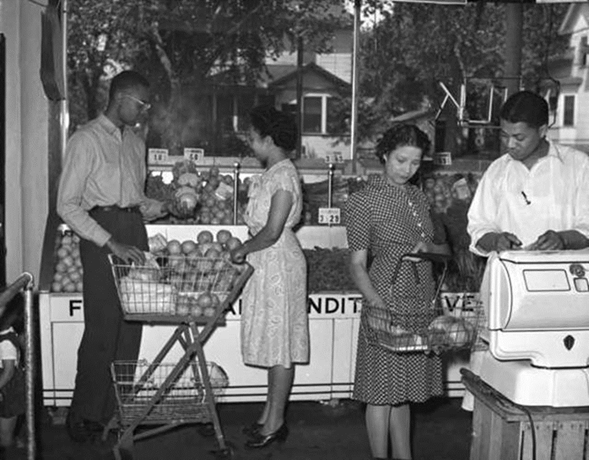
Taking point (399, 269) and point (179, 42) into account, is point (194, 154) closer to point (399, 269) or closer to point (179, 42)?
point (179, 42)

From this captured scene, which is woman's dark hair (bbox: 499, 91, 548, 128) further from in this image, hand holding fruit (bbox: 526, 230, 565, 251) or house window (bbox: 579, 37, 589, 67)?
house window (bbox: 579, 37, 589, 67)

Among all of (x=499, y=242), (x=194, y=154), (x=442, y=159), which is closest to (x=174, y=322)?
(x=499, y=242)

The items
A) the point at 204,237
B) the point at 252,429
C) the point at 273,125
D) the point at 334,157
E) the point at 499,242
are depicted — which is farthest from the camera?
the point at 334,157

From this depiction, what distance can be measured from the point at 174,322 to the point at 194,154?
104 inches

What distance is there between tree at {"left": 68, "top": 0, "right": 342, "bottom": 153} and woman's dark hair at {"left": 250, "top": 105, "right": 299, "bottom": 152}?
2293 mm

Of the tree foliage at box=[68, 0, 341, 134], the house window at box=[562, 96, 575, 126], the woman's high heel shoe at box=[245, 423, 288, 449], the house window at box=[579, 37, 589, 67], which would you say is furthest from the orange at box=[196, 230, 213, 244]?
the house window at box=[579, 37, 589, 67]

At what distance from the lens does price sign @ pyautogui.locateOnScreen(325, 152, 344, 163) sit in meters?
7.06

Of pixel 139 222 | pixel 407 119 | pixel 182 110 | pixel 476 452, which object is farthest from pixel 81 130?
pixel 407 119

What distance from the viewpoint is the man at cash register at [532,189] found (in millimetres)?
3688

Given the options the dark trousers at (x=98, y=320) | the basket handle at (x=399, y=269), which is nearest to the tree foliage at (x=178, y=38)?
the dark trousers at (x=98, y=320)

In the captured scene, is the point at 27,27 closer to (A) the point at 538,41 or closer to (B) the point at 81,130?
(B) the point at 81,130

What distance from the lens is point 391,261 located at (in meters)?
4.01

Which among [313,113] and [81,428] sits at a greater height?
[313,113]

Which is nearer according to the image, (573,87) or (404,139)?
(404,139)
